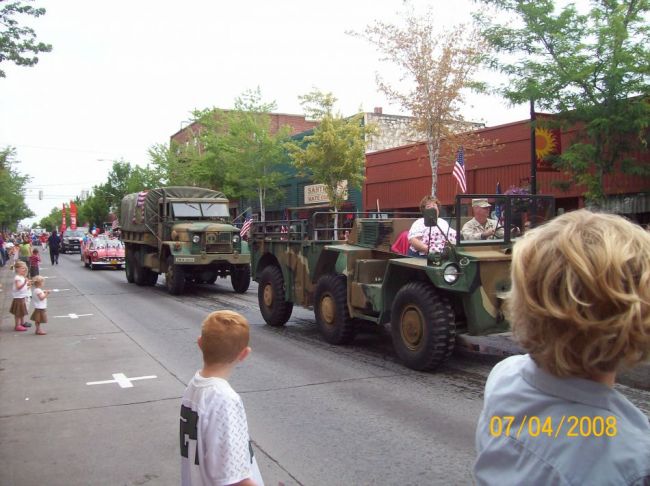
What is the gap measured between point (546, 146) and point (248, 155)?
62.0ft

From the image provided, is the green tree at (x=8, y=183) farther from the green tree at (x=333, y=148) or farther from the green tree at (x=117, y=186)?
the green tree at (x=333, y=148)

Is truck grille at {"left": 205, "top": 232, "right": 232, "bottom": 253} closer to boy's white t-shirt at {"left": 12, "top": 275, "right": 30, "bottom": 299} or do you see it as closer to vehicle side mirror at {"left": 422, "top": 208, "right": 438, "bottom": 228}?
boy's white t-shirt at {"left": 12, "top": 275, "right": 30, "bottom": 299}

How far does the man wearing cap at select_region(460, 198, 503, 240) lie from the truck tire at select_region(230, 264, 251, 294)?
388 inches

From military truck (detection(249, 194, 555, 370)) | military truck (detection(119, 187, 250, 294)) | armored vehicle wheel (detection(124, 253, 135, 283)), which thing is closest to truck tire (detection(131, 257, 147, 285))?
military truck (detection(119, 187, 250, 294))

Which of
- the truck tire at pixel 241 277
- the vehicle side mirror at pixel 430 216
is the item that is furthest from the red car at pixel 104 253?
the vehicle side mirror at pixel 430 216

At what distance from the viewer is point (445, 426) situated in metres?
5.14

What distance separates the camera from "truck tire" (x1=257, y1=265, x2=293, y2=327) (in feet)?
33.6

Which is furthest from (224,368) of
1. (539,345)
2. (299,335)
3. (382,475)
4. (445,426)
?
(299,335)

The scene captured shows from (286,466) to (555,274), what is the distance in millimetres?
3552

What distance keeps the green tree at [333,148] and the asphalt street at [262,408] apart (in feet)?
50.4

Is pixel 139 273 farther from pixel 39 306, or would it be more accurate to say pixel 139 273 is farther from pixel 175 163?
pixel 175 163

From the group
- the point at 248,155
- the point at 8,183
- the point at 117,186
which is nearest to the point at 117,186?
the point at 117,186

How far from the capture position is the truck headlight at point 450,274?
6.51 meters

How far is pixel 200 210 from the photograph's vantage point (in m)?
17.5
